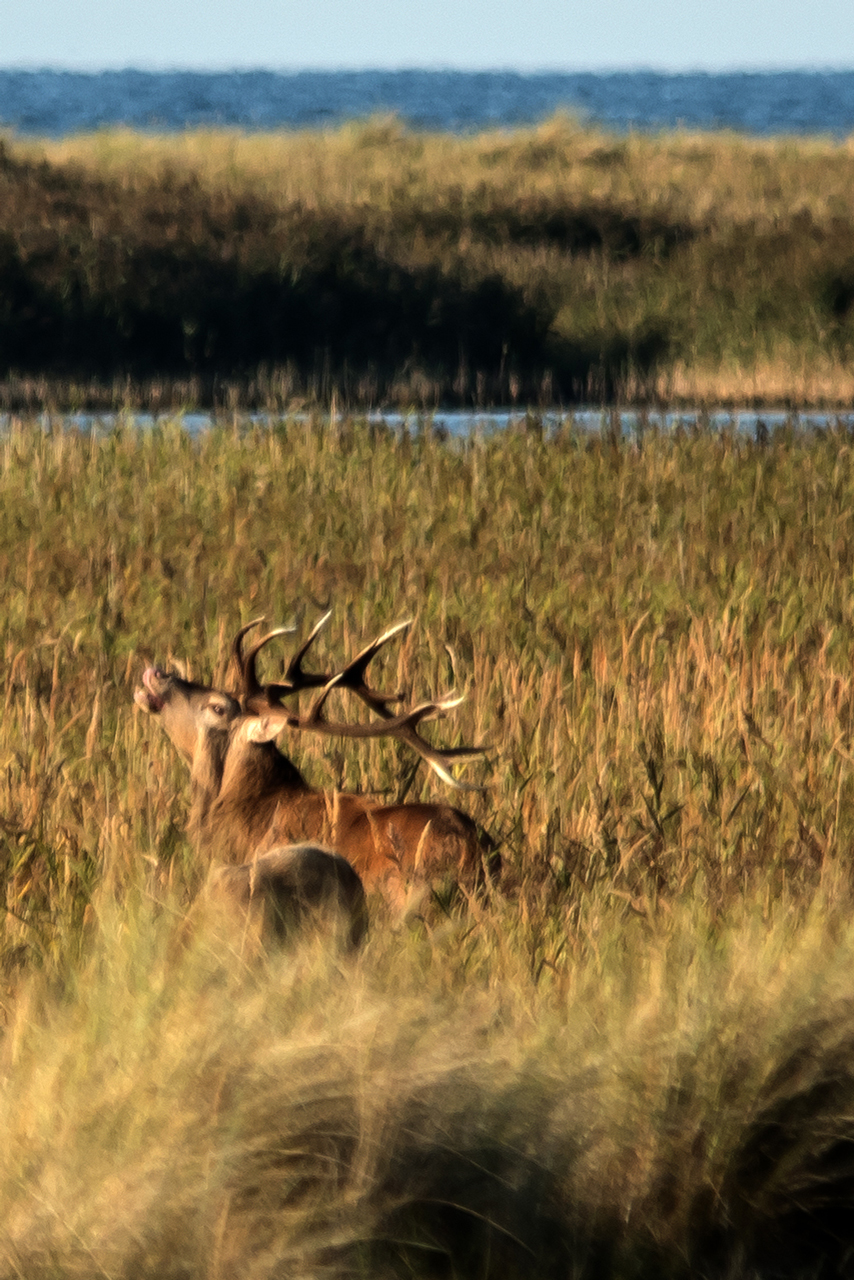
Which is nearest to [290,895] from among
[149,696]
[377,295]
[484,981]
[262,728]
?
[484,981]

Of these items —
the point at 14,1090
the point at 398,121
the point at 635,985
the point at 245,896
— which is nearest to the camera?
the point at 14,1090

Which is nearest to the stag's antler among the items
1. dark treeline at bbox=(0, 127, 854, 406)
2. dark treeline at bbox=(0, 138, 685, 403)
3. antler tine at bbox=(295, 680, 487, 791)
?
antler tine at bbox=(295, 680, 487, 791)

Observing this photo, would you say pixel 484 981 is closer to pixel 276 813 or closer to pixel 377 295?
pixel 276 813

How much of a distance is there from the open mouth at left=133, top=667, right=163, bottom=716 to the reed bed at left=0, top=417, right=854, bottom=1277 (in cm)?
21

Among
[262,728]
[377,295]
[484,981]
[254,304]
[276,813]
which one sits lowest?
[484,981]

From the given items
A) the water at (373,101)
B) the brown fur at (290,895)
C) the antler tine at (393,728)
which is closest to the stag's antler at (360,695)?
the antler tine at (393,728)

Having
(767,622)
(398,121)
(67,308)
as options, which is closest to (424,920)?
(767,622)

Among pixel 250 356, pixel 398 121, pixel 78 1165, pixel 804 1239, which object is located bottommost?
pixel 804 1239

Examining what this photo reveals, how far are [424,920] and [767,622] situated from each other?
3.03m

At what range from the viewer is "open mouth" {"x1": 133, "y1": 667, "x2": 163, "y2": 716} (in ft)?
12.7

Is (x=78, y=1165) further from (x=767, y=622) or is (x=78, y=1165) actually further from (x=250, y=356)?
(x=250, y=356)

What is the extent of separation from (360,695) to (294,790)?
Result: 232mm

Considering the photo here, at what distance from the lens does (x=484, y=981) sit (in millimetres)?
2996

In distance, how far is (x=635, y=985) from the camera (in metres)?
2.80
